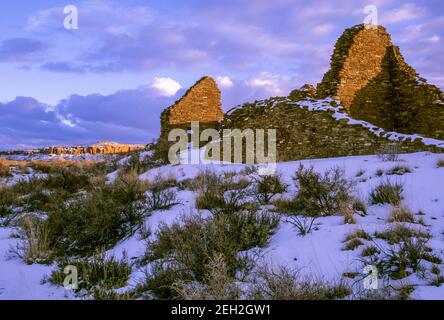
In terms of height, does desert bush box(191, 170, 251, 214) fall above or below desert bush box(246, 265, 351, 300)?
above

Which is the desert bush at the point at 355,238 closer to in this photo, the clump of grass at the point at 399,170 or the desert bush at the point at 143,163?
the clump of grass at the point at 399,170

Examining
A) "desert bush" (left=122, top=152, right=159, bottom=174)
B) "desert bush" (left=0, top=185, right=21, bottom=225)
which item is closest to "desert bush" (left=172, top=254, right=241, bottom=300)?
"desert bush" (left=0, top=185, right=21, bottom=225)

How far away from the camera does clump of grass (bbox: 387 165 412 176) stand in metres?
7.32

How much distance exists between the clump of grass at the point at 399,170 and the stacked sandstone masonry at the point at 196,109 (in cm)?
1032

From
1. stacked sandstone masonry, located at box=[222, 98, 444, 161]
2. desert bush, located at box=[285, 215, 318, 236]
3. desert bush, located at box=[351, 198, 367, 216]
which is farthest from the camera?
stacked sandstone masonry, located at box=[222, 98, 444, 161]

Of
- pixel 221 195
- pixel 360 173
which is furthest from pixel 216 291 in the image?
pixel 360 173

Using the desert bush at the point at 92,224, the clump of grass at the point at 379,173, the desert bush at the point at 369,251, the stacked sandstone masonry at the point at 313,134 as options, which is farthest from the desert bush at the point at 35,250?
the stacked sandstone masonry at the point at 313,134

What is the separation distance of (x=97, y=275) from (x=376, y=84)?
13.8 m

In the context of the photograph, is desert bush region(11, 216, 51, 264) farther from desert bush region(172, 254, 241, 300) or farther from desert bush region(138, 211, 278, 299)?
desert bush region(172, 254, 241, 300)

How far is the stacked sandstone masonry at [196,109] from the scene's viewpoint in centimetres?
1803

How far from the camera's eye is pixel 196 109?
746 inches

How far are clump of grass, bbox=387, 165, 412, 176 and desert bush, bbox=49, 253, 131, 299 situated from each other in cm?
523

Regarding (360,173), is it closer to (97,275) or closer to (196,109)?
(97,275)

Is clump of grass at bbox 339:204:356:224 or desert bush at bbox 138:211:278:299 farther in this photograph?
clump of grass at bbox 339:204:356:224
